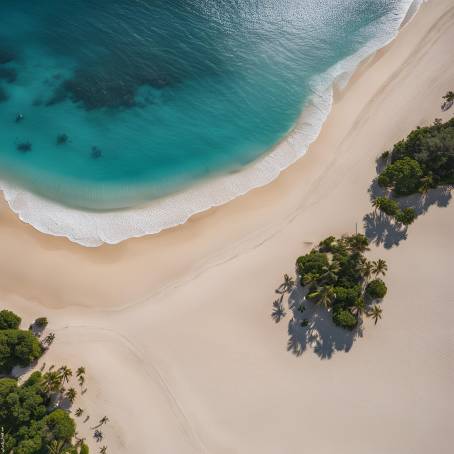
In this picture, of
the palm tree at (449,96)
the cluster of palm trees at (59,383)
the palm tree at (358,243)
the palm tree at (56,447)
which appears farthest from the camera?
the palm tree at (449,96)

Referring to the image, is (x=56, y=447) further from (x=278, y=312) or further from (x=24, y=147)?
(x=24, y=147)

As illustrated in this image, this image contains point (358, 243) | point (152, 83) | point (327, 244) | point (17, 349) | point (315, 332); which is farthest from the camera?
point (152, 83)

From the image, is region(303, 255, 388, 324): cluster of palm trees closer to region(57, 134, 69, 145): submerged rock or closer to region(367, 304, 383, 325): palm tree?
region(367, 304, 383, 325): palm tree

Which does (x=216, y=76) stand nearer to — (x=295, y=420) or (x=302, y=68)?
(x=302, y=68)

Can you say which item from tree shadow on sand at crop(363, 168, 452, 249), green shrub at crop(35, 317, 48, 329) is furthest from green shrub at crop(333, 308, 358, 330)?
green shrub at crop(35, 317, 48, 329)

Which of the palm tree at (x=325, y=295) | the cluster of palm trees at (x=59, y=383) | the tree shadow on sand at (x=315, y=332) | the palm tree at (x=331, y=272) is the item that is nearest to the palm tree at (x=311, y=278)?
the palm tree at (x=331, y=272)

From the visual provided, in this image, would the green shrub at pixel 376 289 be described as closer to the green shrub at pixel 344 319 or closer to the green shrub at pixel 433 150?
the green shrub at pixel 344 319

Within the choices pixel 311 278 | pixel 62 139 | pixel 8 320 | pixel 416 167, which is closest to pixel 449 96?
pixel 416 167
